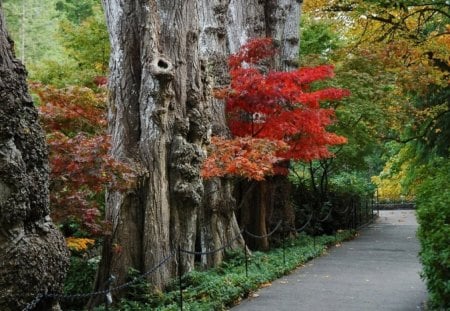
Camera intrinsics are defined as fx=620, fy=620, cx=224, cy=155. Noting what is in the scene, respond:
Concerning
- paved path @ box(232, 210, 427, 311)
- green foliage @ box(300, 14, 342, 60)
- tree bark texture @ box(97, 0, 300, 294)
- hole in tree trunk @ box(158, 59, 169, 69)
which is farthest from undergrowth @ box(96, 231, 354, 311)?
green foliage @ box(300, 14, 342, 60)

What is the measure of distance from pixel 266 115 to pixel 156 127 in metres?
4.40

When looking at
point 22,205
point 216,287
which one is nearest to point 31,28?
point 216,287

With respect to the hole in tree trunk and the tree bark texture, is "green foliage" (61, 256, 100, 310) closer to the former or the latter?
the tree bark texture

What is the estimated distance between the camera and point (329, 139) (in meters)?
14.7

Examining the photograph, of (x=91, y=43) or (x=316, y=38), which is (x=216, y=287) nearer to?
(x=91, y=43)

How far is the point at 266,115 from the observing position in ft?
45.5

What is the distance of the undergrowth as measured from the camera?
9.11 m

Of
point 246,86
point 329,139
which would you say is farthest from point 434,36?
point 246,86

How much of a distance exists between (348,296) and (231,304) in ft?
6.55

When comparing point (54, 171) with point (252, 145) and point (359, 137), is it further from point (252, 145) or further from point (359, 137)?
point (359, 137)

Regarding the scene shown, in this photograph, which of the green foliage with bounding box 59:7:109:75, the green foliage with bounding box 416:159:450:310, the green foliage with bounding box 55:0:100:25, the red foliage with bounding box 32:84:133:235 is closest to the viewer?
the green foliage with bounding box 416:159:450:310

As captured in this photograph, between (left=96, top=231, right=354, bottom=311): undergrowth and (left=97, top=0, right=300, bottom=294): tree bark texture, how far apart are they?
333 millimetres

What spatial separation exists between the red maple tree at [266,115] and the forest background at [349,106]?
2.49m

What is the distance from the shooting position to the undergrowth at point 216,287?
911cm
